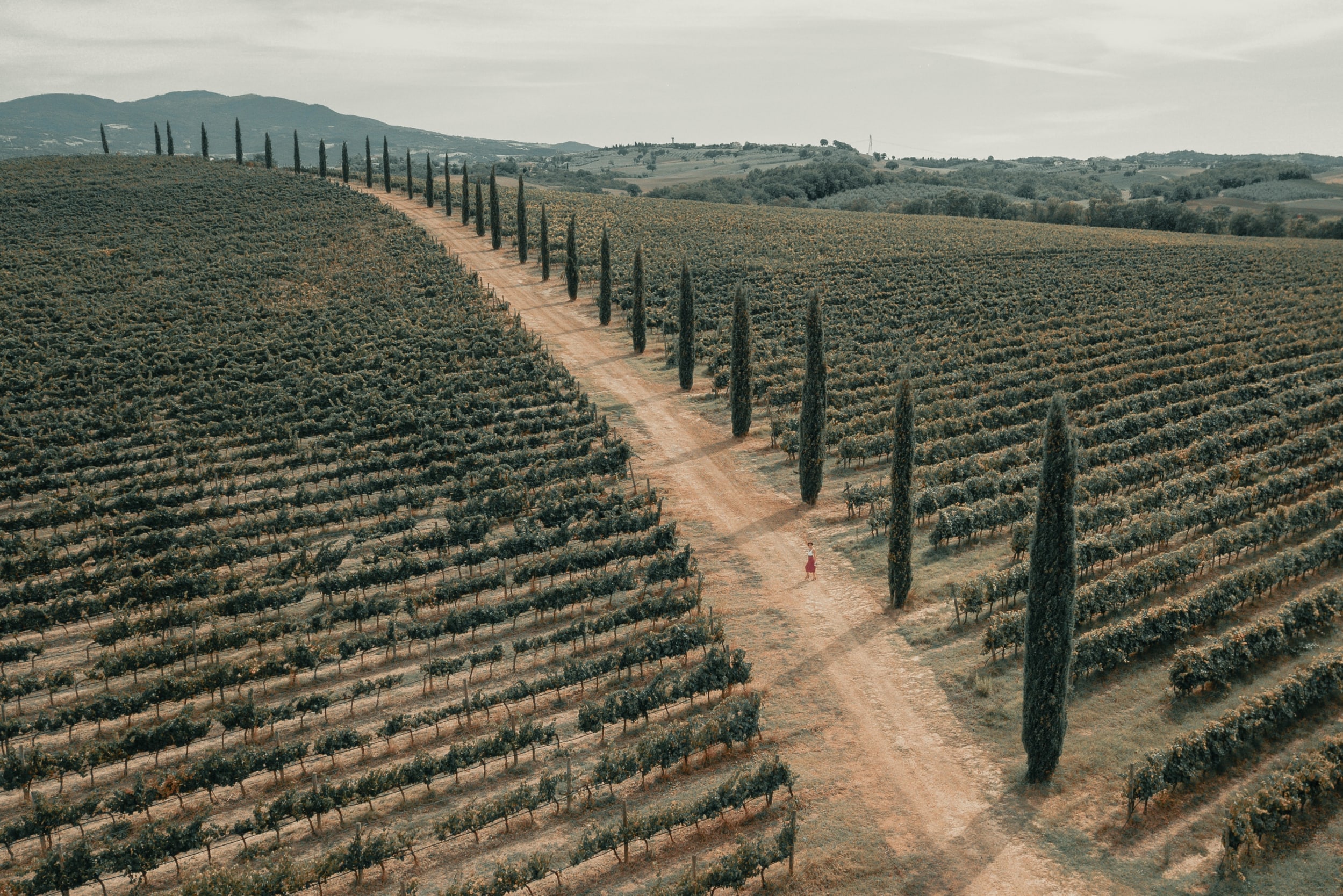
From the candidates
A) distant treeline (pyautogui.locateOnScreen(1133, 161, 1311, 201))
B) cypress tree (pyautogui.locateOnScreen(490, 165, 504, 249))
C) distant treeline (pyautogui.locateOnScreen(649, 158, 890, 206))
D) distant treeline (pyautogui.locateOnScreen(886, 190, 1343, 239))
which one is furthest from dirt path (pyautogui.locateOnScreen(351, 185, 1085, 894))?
distant treeline (pyautogui.locateOnScreen(1133, 161, 1311, 201))

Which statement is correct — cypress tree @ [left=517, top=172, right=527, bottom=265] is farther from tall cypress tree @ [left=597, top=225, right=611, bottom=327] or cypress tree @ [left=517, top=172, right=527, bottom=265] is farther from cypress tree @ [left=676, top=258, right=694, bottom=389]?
cypress tree @ [left=676, top=258, right=694, bottom=389]

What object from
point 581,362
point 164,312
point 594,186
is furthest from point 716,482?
point 594,186

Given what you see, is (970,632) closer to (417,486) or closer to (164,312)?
(417,486)

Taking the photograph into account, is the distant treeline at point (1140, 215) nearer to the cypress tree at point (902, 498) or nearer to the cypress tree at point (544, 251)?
the cypress tree at point (544, 251)

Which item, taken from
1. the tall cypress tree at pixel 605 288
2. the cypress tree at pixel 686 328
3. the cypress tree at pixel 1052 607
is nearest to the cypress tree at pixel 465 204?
the tall cypress tree at pixel 605 288

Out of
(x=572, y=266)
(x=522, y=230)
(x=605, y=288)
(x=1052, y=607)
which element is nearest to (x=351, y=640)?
(x=1052, y=607)

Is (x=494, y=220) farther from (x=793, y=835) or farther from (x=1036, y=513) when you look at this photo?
(x=793, y=835)
